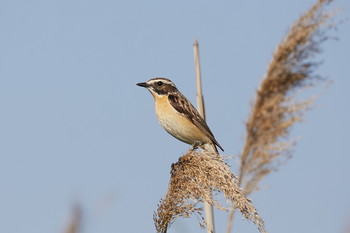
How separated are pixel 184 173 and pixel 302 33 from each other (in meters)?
1.91

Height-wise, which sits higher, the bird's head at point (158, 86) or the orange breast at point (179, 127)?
the bird's head at point (158, 86)

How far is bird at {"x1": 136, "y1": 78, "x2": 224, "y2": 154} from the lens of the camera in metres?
8.36

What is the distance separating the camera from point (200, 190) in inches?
154

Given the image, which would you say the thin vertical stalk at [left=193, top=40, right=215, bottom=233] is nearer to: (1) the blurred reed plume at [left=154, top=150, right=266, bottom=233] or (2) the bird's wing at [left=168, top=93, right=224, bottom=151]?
(1) the blurred reed plume at [left=154, top=150, right=266, bottom=233]

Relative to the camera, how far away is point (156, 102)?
348 inches

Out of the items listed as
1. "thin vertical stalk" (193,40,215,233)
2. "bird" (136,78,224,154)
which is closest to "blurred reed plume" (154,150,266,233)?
"thin vertical stalk" (193,40,215,233)

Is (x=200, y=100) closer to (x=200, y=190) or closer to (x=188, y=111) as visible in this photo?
(x=200, y=190)

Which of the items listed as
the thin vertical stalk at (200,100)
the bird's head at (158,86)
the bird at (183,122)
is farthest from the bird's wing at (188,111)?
the thin vertical stalk at (200,100)

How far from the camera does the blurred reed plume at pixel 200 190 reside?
363 centimetres

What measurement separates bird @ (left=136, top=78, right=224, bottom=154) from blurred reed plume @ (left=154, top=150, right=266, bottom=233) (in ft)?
12.7

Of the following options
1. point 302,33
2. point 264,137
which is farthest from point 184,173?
point 302,33

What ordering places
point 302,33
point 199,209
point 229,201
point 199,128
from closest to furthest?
point 302,33 → point 229,201 → point 199,209 → point 199,128

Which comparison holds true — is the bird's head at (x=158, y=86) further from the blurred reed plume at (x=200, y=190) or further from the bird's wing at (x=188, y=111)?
the blurred reed plume at (x=200, y=190)

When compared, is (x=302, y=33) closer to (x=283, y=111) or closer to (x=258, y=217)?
(x=283, y=111)
